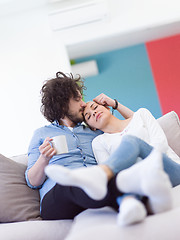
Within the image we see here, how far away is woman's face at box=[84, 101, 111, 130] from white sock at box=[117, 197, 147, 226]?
928 mm

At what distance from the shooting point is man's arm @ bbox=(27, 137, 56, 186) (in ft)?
5.42

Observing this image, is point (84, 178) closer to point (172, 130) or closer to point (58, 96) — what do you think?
point (58, 96)

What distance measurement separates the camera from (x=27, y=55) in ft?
15.5

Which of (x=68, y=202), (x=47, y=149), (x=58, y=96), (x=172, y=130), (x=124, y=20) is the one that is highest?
(x=124, y=20)

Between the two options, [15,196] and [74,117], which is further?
[74,117]

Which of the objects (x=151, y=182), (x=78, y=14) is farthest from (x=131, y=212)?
(x=78, y=14)

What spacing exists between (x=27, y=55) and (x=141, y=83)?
250cm

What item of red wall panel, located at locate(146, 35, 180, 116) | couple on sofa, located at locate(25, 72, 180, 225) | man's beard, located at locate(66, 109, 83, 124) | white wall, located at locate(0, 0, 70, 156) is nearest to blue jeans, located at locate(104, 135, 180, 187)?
couple on sofa, located at locate(25, 72, 180, 225)

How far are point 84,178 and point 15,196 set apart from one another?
0.83 metres

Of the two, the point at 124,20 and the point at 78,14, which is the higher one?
the point at 78,14

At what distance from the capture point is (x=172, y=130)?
7.16ft

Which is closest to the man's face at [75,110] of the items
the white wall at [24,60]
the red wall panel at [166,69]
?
the white wall at [24,60]

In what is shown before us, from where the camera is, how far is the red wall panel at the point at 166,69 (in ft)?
20.5

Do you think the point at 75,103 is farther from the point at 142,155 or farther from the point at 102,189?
the point at 102,189
